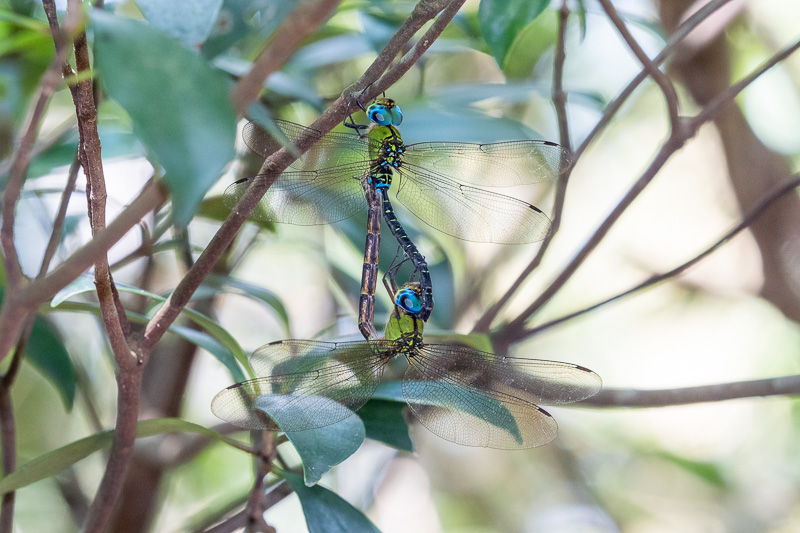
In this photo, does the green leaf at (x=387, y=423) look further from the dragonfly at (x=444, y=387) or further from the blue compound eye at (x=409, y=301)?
the blue compound eye at (x=409, y=301)

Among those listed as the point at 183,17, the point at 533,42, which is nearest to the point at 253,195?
the point at 183,17

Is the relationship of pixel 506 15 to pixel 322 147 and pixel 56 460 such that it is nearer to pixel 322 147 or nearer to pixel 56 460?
pixel 322 147

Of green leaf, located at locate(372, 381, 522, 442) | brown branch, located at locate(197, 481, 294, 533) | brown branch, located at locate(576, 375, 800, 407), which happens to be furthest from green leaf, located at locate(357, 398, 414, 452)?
brown branch, located at locate(576, 375, 800, 407)

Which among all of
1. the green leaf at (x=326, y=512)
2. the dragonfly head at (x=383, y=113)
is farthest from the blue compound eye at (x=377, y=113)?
the green leaf at (x=326, y=512)

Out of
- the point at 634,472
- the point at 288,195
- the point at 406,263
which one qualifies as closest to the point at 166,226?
the point at 288,195

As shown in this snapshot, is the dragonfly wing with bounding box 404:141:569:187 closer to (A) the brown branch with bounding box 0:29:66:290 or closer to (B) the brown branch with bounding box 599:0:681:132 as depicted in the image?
(B) the brown branch with bounding box 599:0:681:132

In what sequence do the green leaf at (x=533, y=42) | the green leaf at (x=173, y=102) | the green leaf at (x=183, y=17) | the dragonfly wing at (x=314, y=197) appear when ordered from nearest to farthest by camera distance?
the green leaf at (x=173, y=102)
the green leaf at (x=183, y=17)
the dragonfly wing at (x=314, y=197)
the green leaf at (x=533, y=42)

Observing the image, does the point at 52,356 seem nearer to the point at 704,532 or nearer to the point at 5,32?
the point at 5,32
